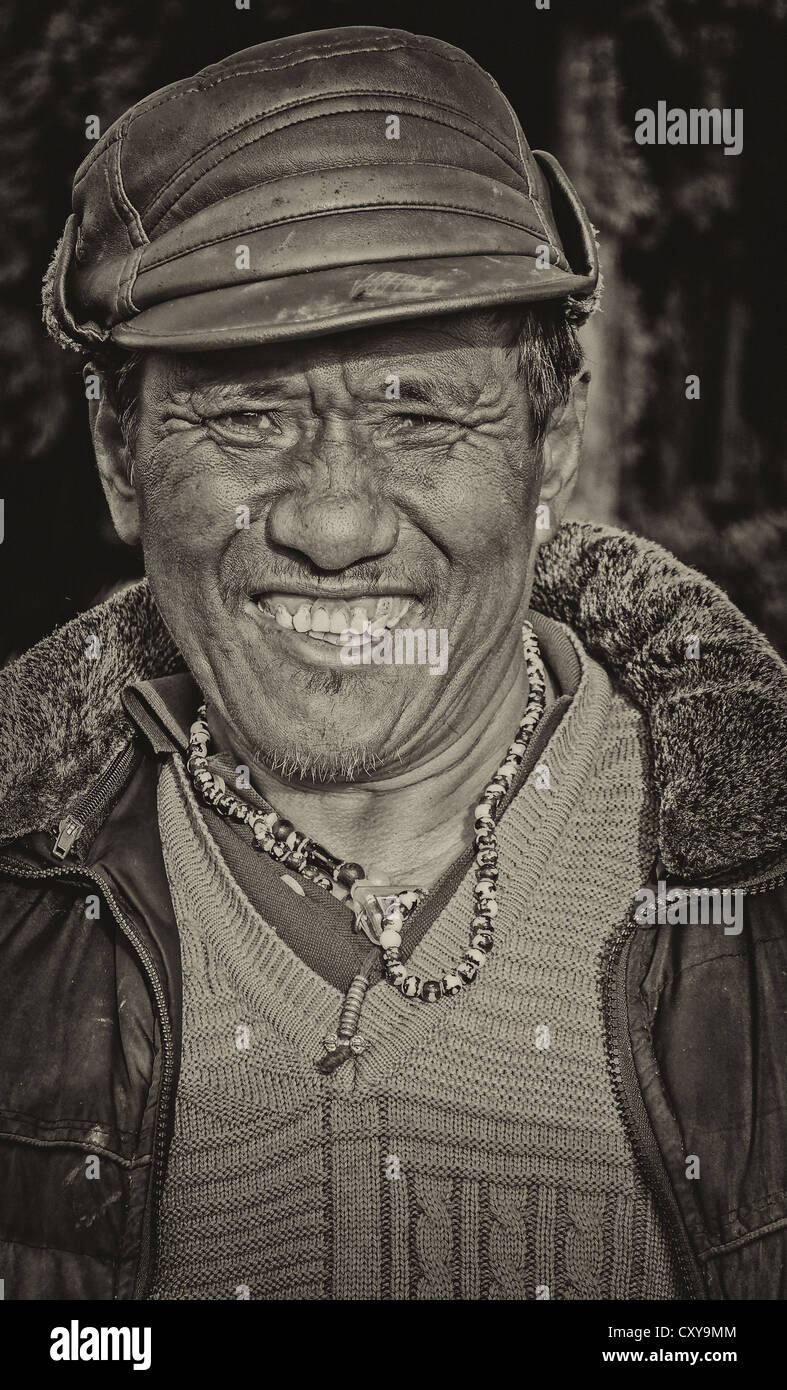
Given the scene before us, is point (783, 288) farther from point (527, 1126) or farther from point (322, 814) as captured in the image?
point (527, 1126)

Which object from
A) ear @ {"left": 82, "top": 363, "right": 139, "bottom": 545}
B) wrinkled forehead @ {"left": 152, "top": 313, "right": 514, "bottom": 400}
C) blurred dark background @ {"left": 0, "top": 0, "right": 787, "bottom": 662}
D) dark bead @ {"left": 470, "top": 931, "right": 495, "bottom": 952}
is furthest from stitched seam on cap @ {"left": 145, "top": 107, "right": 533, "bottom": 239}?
dark bead @ {"left": 470, "top": 931, "right": 495, "bottom": 952}

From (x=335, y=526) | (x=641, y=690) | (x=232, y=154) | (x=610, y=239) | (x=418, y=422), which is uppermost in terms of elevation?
(x=610, y=239)

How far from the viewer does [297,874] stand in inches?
66.4

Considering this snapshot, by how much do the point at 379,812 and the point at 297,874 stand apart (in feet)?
0.38

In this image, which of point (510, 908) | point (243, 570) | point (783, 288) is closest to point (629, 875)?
point (510, 908)

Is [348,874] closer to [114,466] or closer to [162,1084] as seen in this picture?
[162,1084]

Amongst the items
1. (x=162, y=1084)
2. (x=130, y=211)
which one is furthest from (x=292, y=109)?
(x=162, y=1084)

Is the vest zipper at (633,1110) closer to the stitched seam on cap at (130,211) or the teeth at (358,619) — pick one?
the teeth at (358,619)

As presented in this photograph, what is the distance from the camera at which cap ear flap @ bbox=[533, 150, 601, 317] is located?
1604 mm

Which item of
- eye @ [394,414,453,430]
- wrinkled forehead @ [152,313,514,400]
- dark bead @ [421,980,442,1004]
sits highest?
wrinkled forehead @ [152,313,514,400]

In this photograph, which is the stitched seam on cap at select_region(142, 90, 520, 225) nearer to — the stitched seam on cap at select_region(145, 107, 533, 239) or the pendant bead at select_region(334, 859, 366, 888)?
the stitched seam on cap at select_region(145, 107, 533, 239)

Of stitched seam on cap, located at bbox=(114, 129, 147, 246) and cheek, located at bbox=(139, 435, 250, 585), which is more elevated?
stitched seam on cap, located at bbox=(114, 129, 147, 246)

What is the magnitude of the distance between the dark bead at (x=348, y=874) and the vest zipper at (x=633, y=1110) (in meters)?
0.30

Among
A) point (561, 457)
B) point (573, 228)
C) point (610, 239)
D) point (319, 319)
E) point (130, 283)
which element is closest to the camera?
point (319, 319)
